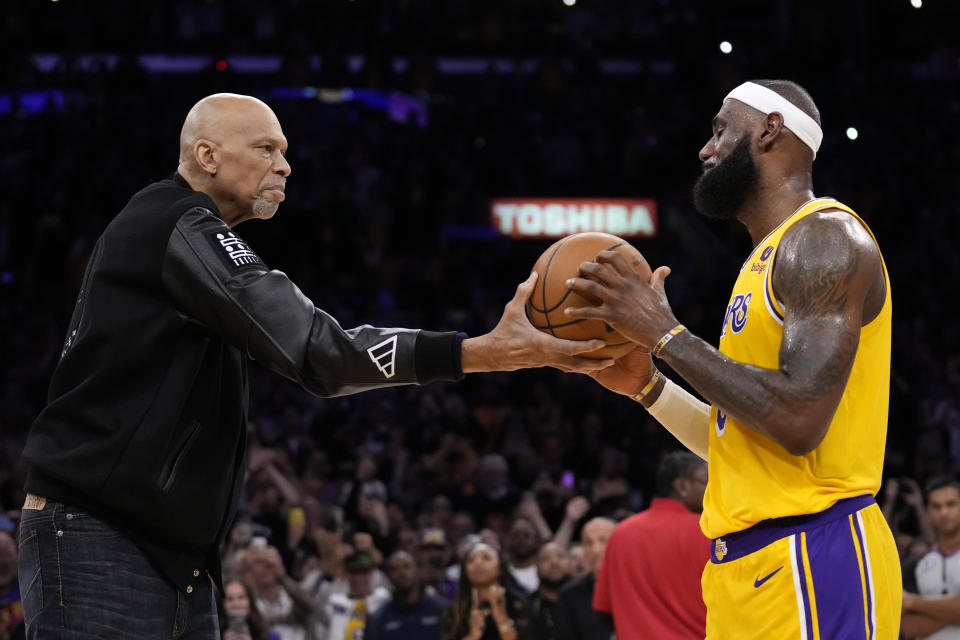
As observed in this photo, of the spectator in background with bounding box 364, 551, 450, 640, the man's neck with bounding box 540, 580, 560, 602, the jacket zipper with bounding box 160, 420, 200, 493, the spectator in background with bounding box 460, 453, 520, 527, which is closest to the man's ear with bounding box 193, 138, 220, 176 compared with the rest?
A: the jacket zipper with bounding box 160, 420, 200, 493

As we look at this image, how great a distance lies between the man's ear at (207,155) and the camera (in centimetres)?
358

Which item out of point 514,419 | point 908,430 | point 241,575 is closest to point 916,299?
point 908,430

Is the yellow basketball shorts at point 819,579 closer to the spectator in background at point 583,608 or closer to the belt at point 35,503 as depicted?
the belt at point 35,503

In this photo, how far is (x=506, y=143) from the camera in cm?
1725

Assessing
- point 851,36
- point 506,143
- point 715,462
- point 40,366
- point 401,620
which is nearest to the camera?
point 715,462

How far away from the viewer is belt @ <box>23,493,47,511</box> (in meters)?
3.24

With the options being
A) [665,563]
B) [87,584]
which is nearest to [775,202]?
[87,584]

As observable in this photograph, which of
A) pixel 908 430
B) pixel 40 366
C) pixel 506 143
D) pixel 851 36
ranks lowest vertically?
pixel 908 430

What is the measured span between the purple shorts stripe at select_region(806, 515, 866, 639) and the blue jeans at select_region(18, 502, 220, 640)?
177cm

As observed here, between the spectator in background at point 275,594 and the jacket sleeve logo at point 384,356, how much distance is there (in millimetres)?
5927

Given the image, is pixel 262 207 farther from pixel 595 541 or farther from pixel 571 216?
pixel 571 216

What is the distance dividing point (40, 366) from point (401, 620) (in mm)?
6476

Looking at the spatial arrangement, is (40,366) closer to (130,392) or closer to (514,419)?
(514,419)

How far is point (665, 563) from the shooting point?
641cm
